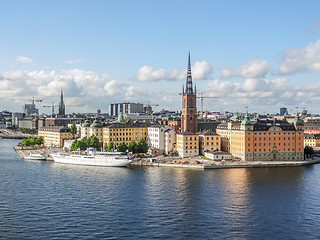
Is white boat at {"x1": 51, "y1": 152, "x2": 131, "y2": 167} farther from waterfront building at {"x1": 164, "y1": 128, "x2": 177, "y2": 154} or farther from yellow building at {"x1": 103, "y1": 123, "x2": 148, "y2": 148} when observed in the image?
yellow building at {"x1": 103, "y1": 123, "x2": 148, "y2": 148}

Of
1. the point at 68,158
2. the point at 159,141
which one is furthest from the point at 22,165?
the point at 159,141

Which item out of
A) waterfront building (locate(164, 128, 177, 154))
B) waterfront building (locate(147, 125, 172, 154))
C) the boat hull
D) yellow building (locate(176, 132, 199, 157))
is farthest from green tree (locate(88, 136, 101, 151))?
yellow building (locate(176, 132, 199, 157))

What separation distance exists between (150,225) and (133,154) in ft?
158

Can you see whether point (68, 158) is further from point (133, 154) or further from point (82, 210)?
point (82, 210)

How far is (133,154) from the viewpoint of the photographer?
3248 inches

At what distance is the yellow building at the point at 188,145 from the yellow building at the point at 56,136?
40.7 meters

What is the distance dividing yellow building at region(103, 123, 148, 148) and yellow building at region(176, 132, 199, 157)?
1544cm

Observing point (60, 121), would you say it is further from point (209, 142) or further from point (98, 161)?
point (98, 161)

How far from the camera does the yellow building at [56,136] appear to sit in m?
112

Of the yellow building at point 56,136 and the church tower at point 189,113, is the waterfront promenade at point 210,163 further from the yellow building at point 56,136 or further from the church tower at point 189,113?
the yellow building at point 56,136

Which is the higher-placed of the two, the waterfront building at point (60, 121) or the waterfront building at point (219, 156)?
the waterfront building at point (60, 121)

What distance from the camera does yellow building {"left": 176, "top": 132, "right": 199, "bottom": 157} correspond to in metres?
80.2

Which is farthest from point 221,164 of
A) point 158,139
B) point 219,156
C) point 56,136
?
point 56,136

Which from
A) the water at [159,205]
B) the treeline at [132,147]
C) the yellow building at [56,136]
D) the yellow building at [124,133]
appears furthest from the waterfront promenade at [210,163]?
the yellow building at [56,136]
